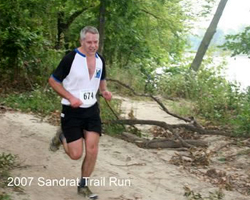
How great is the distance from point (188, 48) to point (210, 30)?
945 centimetres

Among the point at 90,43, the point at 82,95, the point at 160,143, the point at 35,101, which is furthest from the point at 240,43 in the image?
the point at 82,95

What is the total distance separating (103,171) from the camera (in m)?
5.96

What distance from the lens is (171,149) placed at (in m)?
7.76

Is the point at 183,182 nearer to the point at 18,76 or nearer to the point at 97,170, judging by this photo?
the point at 97,170

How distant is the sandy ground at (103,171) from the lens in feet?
16.7

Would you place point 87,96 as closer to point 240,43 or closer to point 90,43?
point 90,43

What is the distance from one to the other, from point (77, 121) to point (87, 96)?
0.29m

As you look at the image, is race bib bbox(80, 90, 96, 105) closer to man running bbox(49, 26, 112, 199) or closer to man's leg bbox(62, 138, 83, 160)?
man running bbox(49, 26, 112, 199)

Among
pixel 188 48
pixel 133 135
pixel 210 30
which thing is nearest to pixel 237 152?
pixel 133 135

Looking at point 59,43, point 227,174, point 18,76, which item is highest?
point 59,43

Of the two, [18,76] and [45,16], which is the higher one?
[45,16]

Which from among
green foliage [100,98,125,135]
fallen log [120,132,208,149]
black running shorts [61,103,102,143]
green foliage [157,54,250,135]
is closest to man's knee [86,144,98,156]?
black running shorts [61,103,102,143]

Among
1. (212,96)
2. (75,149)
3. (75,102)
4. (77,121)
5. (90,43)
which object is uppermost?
(90,43)

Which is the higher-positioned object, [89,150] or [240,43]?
[240,43]
